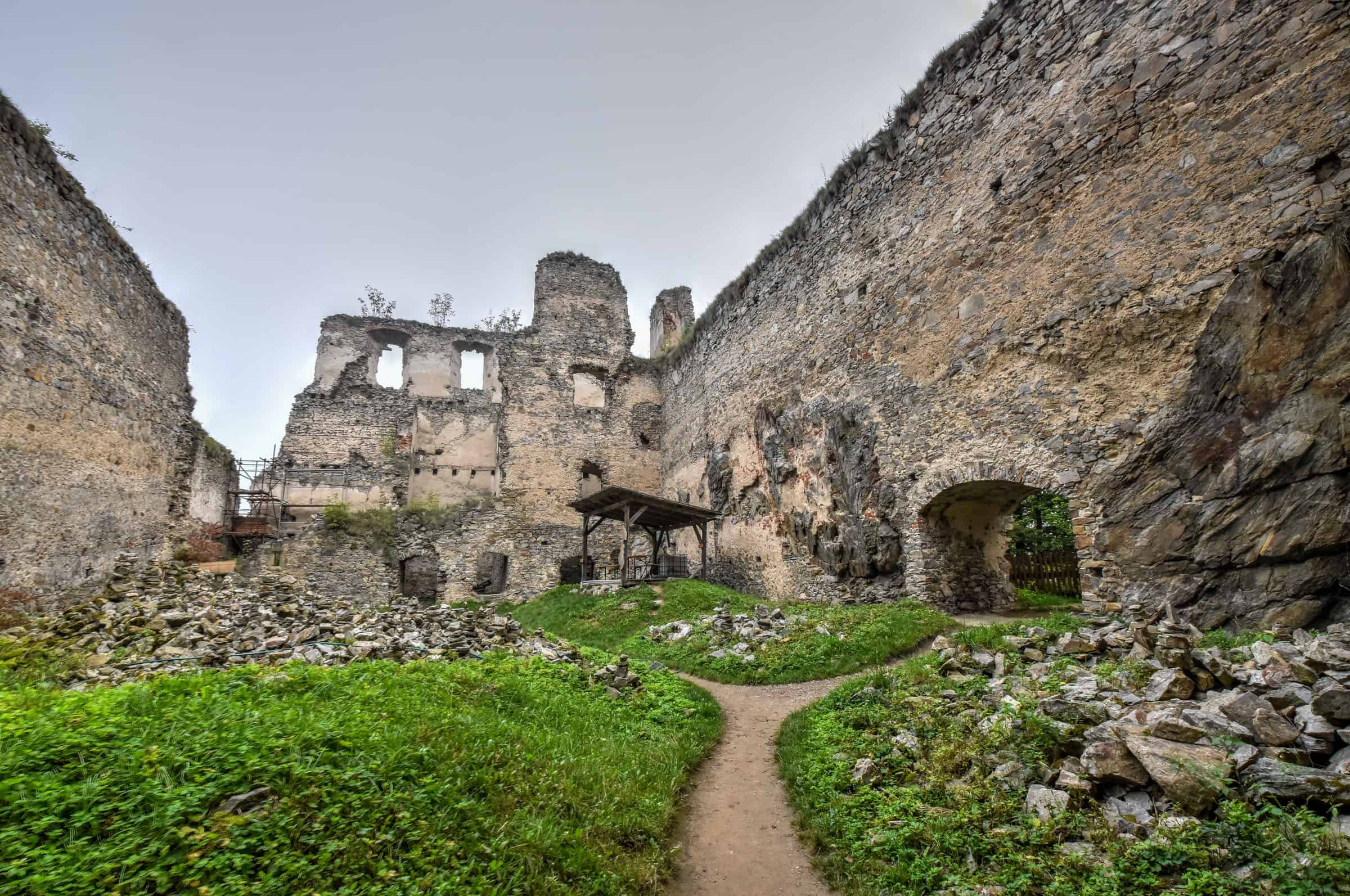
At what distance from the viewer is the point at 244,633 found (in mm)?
7098

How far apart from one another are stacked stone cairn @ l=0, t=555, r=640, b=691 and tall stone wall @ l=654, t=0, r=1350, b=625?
625cm

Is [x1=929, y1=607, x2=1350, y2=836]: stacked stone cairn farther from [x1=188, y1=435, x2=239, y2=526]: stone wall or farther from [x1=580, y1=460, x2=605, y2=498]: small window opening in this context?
[x1=580, y1=460, x2=605, y2=498]: small window opening

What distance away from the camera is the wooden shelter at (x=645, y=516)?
14711 millimetres

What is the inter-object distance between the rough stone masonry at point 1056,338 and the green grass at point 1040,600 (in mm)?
1041

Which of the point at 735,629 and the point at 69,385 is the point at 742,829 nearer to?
the point at 735,629

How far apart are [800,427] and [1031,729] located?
10.1 metres

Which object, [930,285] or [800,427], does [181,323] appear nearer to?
[800,427]

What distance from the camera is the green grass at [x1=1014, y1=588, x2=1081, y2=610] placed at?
1153cm

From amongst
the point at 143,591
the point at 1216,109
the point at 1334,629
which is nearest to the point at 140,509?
the point at 143,591

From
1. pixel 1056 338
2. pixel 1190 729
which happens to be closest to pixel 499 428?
pixel 1056 338

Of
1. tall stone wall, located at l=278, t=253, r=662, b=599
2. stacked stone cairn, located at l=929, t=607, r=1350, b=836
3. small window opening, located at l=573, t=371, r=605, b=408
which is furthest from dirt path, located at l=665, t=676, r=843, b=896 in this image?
small window opening, located at l=573, t=371, r=605, b=408

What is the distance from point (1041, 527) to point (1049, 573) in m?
6.15

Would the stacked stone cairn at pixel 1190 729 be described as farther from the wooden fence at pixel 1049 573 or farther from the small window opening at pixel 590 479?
the small window opening at pixel 590 479

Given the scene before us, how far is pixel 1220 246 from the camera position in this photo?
6.69 meters
